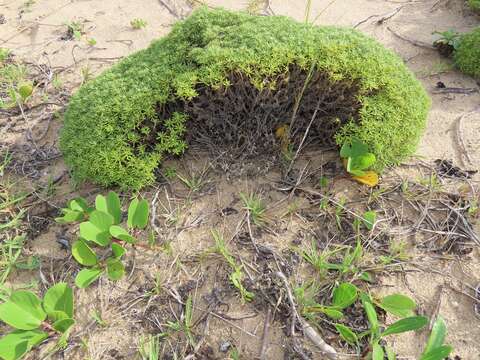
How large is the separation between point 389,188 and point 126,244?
169 centimetres

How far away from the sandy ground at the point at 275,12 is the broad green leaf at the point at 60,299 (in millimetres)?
167

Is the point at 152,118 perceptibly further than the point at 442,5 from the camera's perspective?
No

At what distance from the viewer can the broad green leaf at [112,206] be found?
7.35 feet

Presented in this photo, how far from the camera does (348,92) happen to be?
2543mm

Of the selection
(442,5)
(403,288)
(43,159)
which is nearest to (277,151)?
(403,288)

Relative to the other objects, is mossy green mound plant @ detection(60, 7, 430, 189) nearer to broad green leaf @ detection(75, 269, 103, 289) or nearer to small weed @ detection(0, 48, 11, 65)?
broad green leaf @ detection(75, 269, 103, 289)

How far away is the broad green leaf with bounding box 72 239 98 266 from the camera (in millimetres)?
2088

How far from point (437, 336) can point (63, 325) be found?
1.74 meters

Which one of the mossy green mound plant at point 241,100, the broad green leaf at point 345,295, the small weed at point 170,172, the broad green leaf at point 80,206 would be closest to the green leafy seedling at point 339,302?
the broad green leaf at point 345,295

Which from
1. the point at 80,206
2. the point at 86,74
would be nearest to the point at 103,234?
the point at 80,206

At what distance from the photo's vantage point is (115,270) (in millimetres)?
2115

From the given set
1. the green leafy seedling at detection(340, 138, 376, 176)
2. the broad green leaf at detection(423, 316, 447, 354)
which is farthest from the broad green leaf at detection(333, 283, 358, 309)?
the green leafy seedling at detection(340, 138, 376, 176)

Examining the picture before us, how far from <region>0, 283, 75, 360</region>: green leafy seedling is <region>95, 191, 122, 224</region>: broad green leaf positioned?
0.46 metres

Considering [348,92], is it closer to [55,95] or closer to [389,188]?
[389,188]
